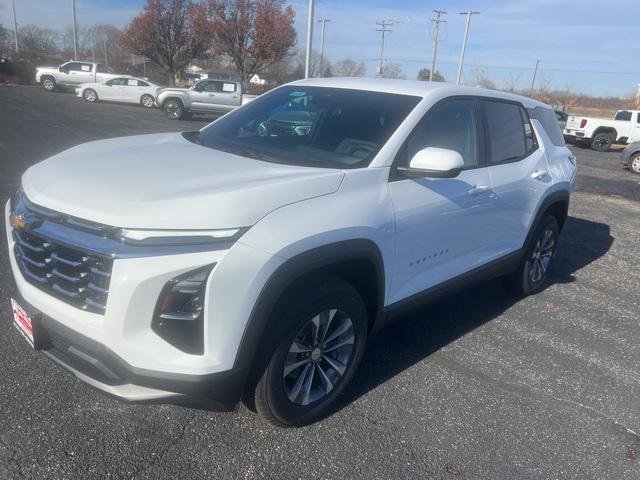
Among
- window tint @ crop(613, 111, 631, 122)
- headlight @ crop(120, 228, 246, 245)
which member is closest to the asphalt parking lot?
headlight @ crop(120, 228, 246, 245)

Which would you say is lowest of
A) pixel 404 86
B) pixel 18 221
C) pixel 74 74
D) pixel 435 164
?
pixel 74 74

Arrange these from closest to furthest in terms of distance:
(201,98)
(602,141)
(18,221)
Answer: (18,221) < (602,141) < (201,98)

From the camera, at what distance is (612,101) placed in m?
56.1

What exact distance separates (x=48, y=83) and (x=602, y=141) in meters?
28.5

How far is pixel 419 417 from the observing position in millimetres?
3113

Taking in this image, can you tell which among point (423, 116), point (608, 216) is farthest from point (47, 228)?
point (608, 216)

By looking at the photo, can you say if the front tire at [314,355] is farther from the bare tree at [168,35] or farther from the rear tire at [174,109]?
the bare tree at [168,35]

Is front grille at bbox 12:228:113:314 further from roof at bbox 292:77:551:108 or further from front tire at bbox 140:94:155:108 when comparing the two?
front tire at bbox 140:94:155:108

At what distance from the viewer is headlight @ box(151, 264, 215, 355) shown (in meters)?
2.20

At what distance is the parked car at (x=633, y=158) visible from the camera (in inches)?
598

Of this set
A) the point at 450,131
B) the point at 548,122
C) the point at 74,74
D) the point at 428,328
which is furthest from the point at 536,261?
the point at 74,74

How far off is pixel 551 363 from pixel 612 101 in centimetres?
6151

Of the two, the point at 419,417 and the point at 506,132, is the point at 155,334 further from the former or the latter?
the point at 506,132

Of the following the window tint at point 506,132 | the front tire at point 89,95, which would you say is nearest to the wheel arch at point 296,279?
the window tint at point 506,132
